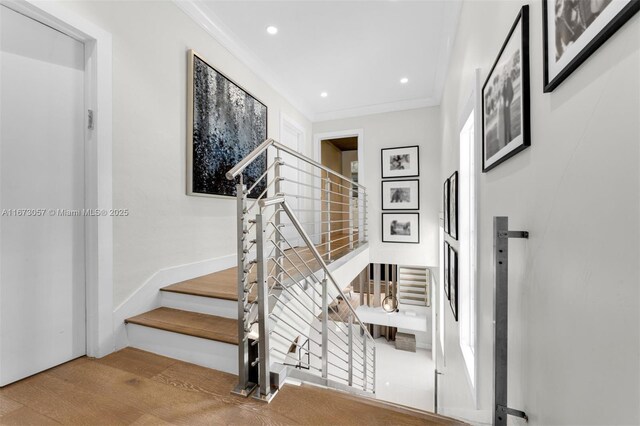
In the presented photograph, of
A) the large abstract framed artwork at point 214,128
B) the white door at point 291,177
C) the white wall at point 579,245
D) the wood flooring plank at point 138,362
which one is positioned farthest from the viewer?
the white door at point 291,177

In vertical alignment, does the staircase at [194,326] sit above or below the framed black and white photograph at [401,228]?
below

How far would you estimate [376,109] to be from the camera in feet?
15.5

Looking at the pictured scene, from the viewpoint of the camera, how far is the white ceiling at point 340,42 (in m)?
2.51

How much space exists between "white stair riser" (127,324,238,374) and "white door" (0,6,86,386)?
31cm

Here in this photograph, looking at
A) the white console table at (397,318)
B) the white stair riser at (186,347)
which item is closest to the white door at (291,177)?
the white stair riser at (186,347)

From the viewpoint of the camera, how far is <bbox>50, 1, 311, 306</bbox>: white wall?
1844 mm

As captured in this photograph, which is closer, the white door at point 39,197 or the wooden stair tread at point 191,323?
the white door at point 39,197

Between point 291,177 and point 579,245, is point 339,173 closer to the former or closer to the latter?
point 291,177

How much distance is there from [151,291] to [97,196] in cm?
77

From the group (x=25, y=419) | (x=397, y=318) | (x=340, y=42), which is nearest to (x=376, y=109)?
(x=340, y=42)

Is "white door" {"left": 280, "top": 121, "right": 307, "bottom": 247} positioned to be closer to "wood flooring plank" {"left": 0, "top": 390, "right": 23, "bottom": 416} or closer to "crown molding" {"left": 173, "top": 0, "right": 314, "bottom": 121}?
"crown molding" {"left": 173, "top": 0, "right": 314, "bottom": 121}

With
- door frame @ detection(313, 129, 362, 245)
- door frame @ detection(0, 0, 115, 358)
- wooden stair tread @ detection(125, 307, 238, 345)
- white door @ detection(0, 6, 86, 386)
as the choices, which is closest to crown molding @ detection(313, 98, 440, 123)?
door frame @ detection(313, 129, 362, 245)

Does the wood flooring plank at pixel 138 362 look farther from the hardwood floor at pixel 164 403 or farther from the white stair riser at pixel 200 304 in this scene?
the white stair riser at pixel 200 304

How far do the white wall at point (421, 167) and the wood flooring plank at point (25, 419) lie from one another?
4.15m
